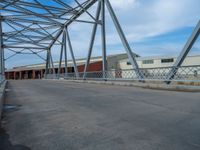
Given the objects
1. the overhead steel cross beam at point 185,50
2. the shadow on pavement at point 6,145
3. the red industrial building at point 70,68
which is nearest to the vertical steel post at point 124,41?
the overhead steel cross beam at point 185,50

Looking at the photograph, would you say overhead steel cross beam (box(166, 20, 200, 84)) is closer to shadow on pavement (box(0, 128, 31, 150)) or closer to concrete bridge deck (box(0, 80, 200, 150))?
concrete bridge deck (box(0, 80, 200, 150))

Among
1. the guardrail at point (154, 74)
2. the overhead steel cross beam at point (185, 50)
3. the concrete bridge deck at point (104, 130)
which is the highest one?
the overhead steel cross beam at point (185, 50)

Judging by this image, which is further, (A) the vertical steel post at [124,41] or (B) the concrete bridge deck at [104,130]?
(A) the vertical steel post at [124,41]

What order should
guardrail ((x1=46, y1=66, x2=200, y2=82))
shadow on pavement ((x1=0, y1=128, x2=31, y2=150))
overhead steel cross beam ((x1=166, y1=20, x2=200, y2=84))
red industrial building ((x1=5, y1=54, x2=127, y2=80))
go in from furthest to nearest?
red industrial building ((x1=5, y1=54, x2=127, y2=80))
guardrail ((x1=46, y1=66, x2=200, y2=82))
overhead steel cross beam ((x1=166, y1=20, x2=200, y2=84))
shadow on pavement ((x1=0, y1=128, x2=31, y2=150))

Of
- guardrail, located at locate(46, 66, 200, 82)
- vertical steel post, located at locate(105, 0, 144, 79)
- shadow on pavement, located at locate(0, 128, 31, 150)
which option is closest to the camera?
shadow on pavement, located at locate(0, 128, 31, 150)

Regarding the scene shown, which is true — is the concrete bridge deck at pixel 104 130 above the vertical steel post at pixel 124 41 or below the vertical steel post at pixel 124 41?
below

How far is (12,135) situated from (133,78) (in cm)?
951

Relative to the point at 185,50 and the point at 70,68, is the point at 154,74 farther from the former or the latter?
the point at 70,68


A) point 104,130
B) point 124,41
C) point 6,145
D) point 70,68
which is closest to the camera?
point 6,145

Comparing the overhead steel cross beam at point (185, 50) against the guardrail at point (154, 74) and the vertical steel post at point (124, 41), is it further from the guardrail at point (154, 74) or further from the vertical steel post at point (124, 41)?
the vertical steel post at point (124, 41)

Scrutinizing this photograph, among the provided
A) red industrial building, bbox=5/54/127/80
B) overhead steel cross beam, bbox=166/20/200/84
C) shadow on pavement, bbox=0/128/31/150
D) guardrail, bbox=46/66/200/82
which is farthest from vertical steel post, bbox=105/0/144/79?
red industrial building, bbox=5/54/127/80

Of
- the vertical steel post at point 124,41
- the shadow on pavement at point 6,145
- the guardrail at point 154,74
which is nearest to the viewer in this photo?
the shadow on pavement at point 6,145

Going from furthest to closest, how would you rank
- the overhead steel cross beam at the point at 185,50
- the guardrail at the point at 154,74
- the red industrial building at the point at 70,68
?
1. the red industrial building at the point at 70,68
2. the guardrail at the point at 154,74
3. the overhead steel cross beam at the point at 185,50

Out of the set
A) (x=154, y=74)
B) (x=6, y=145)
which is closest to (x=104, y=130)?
(x=6, y=145)
